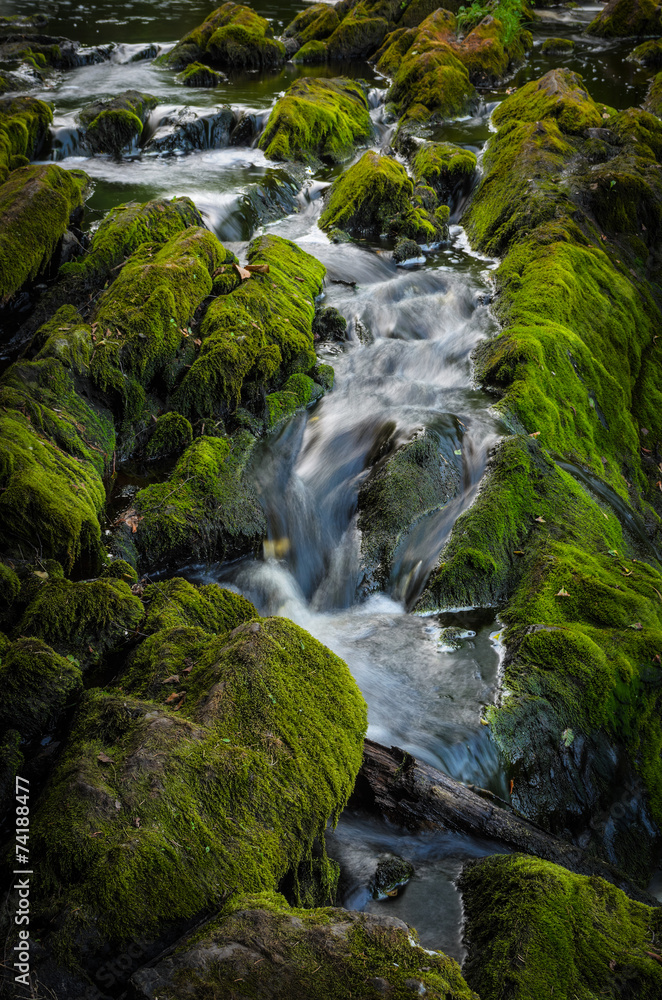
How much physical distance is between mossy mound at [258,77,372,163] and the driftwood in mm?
13641

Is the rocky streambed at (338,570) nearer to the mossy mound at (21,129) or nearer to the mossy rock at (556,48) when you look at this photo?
the mossy mound at (21,129)

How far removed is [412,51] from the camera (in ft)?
59.9

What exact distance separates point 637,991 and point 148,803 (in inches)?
89.3

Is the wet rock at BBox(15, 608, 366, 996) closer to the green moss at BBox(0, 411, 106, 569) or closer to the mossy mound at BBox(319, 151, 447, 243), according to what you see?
the green moss at BBox(0, 411, 106, 569)

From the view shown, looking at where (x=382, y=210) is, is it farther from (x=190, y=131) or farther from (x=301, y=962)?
(x=301, y=962)

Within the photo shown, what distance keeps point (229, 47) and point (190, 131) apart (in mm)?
7264

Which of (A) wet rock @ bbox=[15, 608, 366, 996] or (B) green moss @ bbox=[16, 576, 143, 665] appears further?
(B) green moss @ bbox=[16, 576, 143, 665]

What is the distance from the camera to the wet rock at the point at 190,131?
1441cm

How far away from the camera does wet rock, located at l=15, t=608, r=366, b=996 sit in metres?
2.46

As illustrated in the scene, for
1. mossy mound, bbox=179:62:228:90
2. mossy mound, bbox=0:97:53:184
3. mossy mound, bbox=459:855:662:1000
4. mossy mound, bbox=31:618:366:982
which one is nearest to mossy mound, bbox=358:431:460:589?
mossy mound, bbox=31:618:366:982

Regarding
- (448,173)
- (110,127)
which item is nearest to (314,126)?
(448,173)

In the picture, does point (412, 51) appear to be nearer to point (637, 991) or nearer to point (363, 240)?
point (363, 240)

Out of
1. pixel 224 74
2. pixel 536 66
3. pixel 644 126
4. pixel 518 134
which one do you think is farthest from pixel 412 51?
pixel 644 126

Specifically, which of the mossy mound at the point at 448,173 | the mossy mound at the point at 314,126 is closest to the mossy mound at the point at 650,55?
the mossy mound at the point at 314,126
